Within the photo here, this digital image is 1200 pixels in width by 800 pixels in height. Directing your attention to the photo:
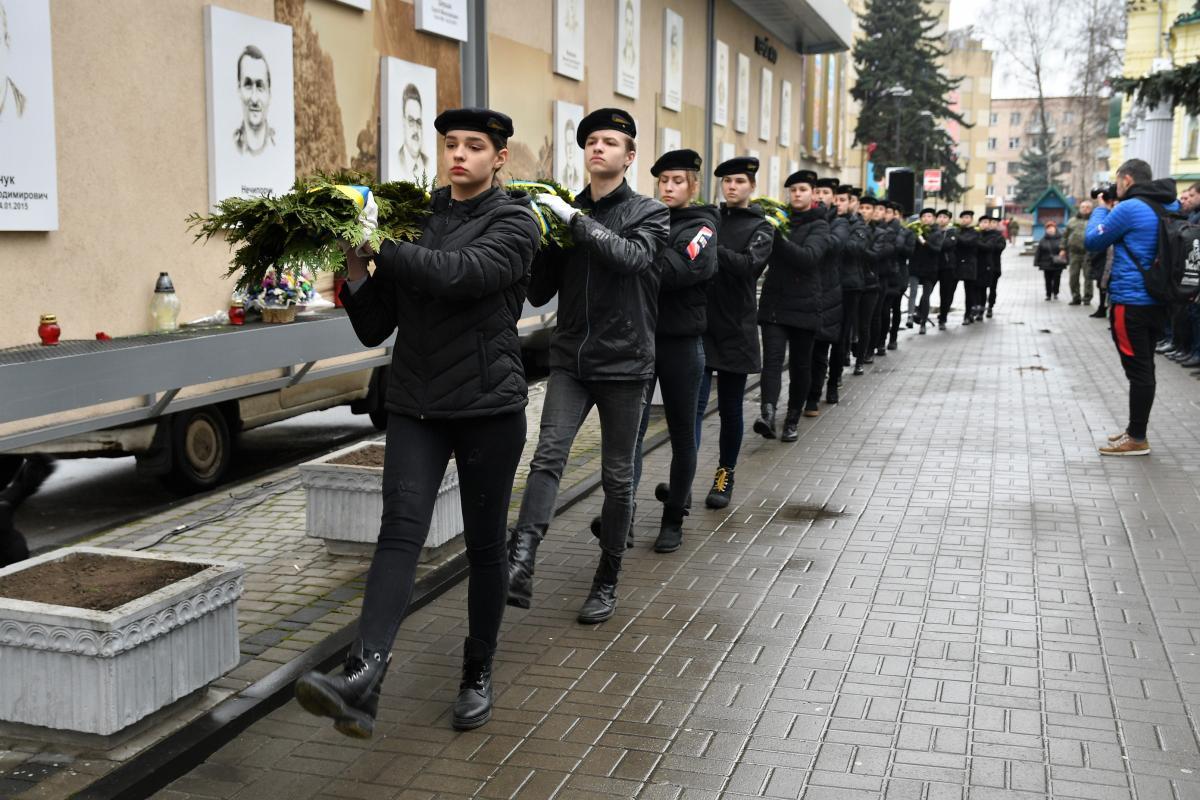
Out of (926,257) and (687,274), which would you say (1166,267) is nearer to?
(687,274)

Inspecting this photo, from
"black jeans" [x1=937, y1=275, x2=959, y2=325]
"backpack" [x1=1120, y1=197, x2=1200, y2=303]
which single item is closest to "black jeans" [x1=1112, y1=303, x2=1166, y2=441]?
"backpack" [x1=1120, y1=197, x2=1200, y2=303]

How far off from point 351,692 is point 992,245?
21087mm

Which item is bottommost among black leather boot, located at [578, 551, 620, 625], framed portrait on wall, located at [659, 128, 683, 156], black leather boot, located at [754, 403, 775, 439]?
black leather boot, located at [578, 551, 620, 625]

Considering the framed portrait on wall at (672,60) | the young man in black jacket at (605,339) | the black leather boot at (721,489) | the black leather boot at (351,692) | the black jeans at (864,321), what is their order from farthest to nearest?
the framed portrait on wall at (672,60)
the black jeans at (864,321)
the black leather boot at (721,489)
the young man in black jacket at (605,339)
the black leather boot at (351,692)

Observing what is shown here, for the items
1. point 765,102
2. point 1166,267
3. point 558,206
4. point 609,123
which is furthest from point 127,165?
point 765,102

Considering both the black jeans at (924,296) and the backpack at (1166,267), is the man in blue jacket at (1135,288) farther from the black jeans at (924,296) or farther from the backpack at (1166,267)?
the black jeans at (924,296)

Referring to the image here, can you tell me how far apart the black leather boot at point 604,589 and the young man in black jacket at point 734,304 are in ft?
6.25

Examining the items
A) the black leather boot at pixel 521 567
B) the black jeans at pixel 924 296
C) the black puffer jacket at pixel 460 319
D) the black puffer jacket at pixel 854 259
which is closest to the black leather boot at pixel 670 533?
the black leather boot at pixel 521 567

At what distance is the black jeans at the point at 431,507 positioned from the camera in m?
4.00

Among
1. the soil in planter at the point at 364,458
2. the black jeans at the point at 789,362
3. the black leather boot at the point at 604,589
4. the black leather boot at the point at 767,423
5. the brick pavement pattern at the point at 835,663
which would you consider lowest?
the brick pavement pattern at the point at 835,663

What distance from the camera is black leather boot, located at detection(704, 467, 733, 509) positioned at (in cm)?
782

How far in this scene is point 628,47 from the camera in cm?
1556

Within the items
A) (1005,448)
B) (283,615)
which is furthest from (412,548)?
(1005,448)

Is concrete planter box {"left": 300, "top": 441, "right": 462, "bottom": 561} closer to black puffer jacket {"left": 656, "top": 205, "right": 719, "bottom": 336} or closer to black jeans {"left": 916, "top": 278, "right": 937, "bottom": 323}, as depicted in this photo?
black puffer jacket {"left": 656, "top": 205, "right": 719, "bottom": 336}
